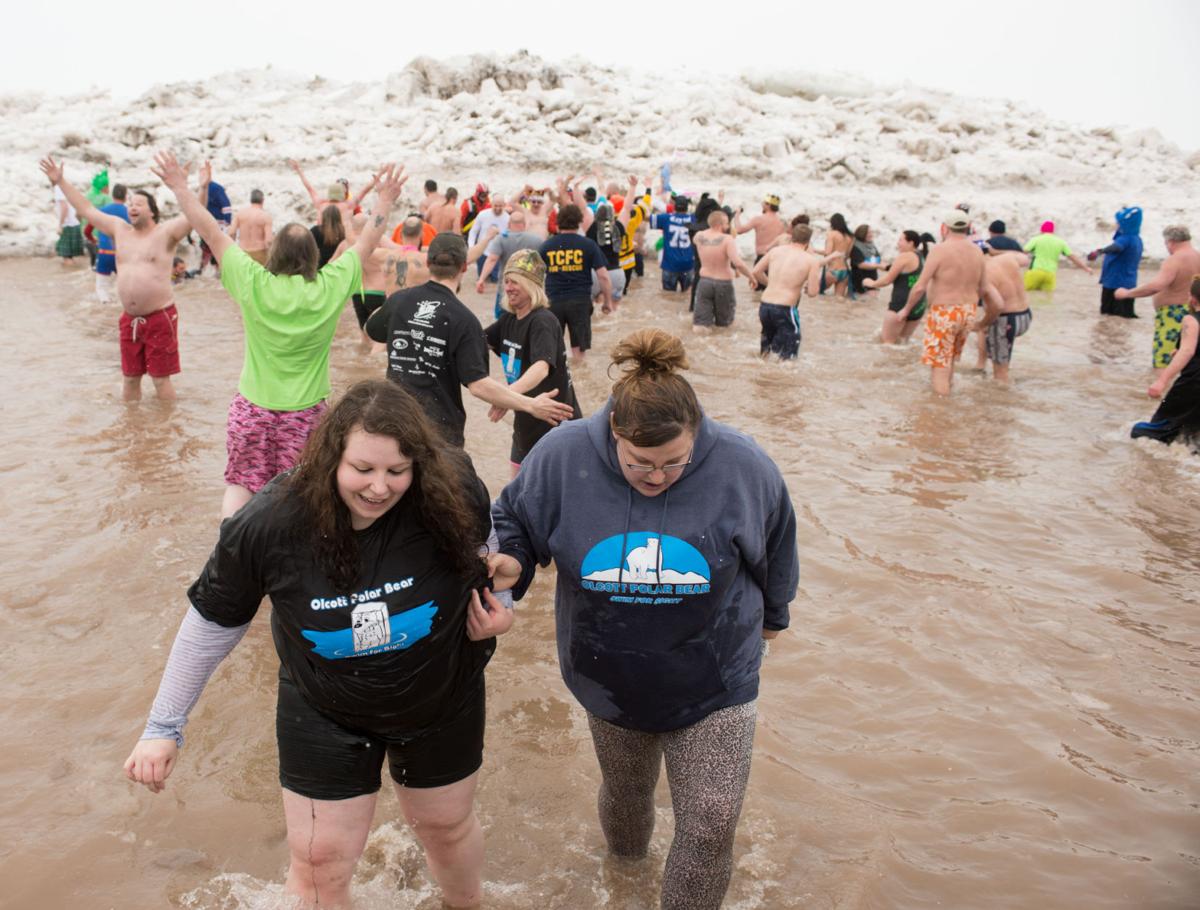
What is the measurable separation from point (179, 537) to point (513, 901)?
3.47 m

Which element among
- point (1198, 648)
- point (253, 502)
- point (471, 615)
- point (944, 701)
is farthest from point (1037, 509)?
point (253, 502)

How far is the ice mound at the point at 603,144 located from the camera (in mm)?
21703

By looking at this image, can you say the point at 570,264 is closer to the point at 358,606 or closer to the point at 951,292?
the point at 951,292

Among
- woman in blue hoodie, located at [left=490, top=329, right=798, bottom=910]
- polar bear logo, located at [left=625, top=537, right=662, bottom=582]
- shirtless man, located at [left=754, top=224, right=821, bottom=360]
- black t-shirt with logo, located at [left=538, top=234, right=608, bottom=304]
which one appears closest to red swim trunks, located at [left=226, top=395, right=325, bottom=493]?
woman in blue hoodie, located at [left=490, top=329, right=798, bottom=910]

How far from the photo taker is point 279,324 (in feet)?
14.3

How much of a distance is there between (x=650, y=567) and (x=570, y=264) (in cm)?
656

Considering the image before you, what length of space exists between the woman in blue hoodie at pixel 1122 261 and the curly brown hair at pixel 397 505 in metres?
12.4

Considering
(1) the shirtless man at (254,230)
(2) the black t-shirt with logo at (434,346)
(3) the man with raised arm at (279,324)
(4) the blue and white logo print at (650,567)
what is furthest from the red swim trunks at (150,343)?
(4) the blue and white logo print at (650,567)

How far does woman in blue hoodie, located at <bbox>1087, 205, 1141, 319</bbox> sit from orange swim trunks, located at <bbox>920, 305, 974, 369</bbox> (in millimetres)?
4370

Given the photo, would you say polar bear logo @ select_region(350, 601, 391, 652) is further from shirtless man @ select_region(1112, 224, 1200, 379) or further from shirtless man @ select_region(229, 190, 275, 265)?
shirtless man @ select_region(1112, 224, 1200, 379)

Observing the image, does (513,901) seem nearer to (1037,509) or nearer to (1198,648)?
(1198,648)

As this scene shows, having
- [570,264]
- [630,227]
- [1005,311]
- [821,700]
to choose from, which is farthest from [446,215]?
[821,700]

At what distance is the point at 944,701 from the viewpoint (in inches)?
166

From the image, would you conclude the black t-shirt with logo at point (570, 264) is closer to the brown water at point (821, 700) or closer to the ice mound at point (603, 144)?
the brown water at point (821, 700)
